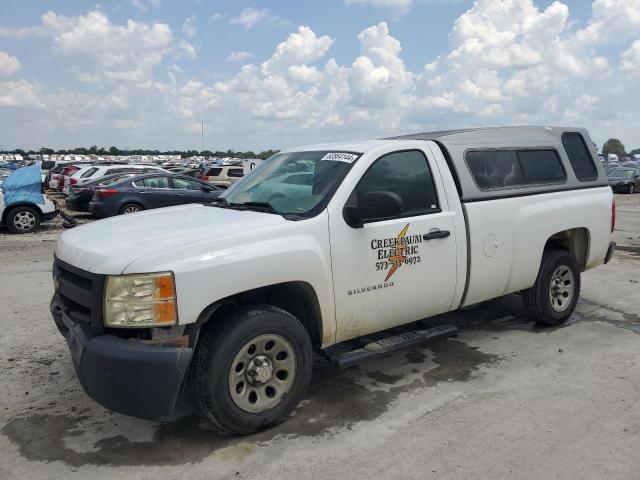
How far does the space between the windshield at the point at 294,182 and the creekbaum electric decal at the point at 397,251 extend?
1.77 ft

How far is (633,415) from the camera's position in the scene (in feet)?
11.8

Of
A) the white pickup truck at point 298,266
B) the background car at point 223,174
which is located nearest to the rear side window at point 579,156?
the white pickup truck at point 298,266

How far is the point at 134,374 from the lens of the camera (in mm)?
2969

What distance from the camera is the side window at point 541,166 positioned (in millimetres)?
5168

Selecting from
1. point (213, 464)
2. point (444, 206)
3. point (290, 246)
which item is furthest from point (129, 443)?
point (444, 206)

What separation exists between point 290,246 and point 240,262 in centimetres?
36

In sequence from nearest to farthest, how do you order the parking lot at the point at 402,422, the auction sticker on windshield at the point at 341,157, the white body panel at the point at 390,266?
the parking lot at the point at 402,422 → the white body panel at the point at 390,266 → the auction sticker on windshield at the point at 341,157

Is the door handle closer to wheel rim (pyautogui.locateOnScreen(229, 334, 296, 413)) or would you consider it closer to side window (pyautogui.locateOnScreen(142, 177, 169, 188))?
wheel rim (pyautogui.locateOnScreen(229, 334, 296, 413))

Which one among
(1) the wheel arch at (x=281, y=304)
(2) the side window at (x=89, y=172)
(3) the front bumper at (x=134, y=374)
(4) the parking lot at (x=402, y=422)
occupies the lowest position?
(4) the parking lot at (x=402, y=422)

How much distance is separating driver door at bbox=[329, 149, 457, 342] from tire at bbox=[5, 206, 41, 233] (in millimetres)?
11850

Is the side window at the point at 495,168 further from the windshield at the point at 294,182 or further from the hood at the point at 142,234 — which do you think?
the hood at the point at 142,234

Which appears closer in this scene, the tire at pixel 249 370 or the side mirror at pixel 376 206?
the tire at pixel 249 370

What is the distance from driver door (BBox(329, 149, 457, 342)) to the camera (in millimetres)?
3732

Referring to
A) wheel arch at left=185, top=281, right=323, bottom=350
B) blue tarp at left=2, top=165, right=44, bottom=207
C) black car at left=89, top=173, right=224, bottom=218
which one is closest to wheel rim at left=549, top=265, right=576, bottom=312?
wheel arch at left=185, top=281, right=323, bottom=350
